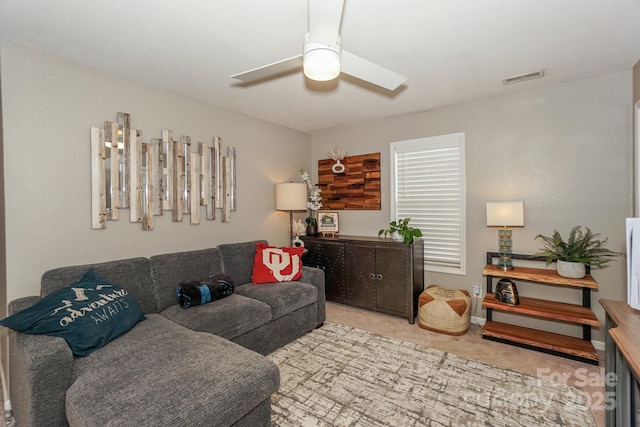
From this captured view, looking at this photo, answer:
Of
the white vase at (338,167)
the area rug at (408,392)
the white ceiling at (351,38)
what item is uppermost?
the white ceiling at (351,38)

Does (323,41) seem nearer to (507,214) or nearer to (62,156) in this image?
(62,156)

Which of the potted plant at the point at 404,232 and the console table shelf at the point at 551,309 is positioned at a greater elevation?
the potted plant at the point at 404,232

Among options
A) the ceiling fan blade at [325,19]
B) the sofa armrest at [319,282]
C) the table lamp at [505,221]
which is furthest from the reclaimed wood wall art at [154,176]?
the table lamp at [505,221]

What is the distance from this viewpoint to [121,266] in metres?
2.40

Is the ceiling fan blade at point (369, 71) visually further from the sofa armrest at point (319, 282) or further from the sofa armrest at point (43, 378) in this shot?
the sofa armrest at point (43, 378)

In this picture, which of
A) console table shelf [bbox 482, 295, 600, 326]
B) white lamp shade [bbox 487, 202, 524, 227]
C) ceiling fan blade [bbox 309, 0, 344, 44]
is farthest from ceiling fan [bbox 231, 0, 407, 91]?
console table shelf [bbox 482, 295, 600, 326]

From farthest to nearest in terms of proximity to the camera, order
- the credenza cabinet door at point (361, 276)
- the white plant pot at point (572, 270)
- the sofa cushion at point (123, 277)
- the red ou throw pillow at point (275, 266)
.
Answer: the credenza cabinet door at point (361, 276)
the red ou throw pillow at point (275, 266)
the white plant pot at point (572, 270)
the sofa cushion at point (123, 277)

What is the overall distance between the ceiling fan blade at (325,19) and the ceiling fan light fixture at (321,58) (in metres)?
0.03

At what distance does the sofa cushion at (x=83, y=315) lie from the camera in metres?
1.67

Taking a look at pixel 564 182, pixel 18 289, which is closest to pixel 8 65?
pixel 18 289

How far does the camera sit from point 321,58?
1.45 meters

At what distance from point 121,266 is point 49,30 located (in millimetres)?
1703

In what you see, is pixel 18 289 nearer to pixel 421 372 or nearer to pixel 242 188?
pixel 242 188

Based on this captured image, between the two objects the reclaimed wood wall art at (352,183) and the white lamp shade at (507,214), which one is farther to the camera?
the reclaimed wood wall art at (352,183)
